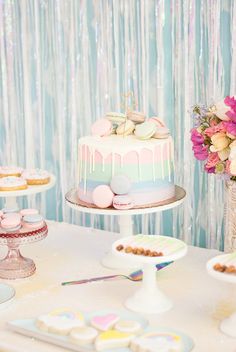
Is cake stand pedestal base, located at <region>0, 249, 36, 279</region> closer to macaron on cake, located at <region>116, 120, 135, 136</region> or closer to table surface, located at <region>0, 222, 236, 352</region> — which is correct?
table surface, located at <region>0, 222, 236, 352</region>

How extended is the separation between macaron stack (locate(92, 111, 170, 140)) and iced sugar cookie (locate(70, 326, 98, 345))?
63 centimetres

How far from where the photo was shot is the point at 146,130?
178cm

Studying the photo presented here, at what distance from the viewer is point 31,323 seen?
56.5 inches

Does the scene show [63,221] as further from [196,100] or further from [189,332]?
[189,332]

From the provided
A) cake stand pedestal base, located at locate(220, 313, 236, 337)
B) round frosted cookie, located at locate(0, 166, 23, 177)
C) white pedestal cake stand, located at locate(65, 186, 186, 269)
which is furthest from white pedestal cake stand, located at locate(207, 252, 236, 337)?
round frosted cookie, located at locate(0, 166, 23, 177)

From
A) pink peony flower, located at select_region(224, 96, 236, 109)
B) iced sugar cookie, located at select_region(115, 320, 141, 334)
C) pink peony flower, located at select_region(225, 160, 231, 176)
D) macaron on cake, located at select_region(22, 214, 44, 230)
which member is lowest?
iced sugar cookie, located at select_region(115, 320, 141, 334)

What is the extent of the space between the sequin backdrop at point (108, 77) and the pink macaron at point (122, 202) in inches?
17.2

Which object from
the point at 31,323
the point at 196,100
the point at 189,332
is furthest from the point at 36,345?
the point at 196,100

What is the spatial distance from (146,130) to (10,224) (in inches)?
18.2

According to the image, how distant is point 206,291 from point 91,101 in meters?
0.95

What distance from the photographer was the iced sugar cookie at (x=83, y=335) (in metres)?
1.32

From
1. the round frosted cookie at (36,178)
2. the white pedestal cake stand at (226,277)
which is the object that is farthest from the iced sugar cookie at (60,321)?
the round frosted cookie at (36,178)

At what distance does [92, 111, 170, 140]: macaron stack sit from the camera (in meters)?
1.79

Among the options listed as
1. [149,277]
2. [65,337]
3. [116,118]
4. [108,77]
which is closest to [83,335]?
[65,337]
